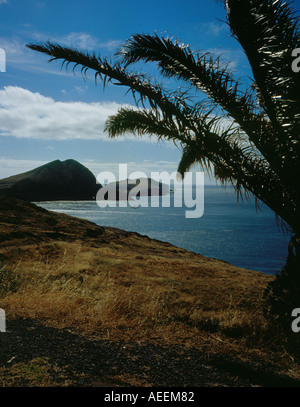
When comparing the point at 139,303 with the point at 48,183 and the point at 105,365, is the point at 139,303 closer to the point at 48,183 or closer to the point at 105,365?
the point at 105,365

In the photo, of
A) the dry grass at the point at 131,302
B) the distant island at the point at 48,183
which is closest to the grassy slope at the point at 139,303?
the dry grass at the point at 131,302

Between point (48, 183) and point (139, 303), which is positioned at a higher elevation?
point (48, 183)

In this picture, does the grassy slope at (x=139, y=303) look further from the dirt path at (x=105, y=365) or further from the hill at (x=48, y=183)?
the hill at (x=48, y=183)

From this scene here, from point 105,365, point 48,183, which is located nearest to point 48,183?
point 48,183

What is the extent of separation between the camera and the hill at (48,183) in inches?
6665

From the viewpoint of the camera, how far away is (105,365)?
3920mm

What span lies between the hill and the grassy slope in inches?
6561

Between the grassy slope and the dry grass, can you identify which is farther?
the dry grass

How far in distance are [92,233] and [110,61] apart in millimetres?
11619

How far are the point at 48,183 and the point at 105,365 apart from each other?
18958 cm

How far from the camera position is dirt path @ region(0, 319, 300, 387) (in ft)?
11.6

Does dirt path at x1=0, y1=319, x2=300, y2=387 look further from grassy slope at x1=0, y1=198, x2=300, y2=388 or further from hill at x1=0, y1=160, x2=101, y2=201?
hill at x1=0, y1=160, x2=101, y2=201

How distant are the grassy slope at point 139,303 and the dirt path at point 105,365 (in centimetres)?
40

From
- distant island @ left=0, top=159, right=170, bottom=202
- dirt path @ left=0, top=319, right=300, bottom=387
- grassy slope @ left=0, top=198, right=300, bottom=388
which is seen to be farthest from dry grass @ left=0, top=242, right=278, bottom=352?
distant island @ left=0, top=159, right=170, bottom=202
